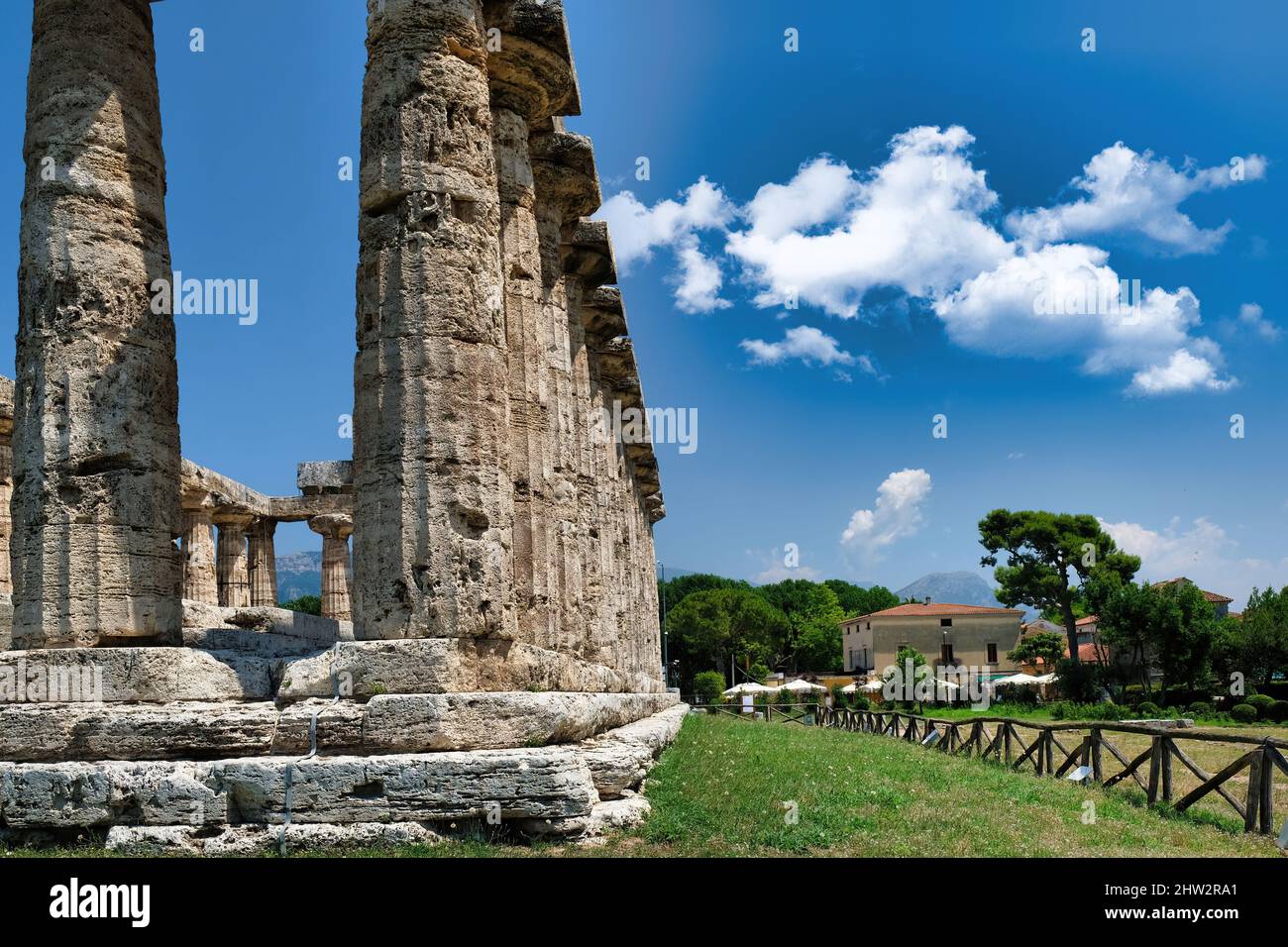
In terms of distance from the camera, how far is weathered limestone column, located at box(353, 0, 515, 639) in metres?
8.54

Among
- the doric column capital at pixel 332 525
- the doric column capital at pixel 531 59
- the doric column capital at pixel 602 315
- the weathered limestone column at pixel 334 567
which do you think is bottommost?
the weathered limestone column at pixel 334 567

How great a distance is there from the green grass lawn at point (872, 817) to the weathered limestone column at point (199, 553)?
505 inches

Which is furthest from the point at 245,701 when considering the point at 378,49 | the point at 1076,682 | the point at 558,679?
the point at 1076,682

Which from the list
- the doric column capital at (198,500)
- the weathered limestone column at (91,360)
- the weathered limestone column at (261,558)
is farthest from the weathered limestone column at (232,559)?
the weathered limestone column at (91,360)

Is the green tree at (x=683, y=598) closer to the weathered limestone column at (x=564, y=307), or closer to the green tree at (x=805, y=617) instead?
the green tree at (x=805, y=617)

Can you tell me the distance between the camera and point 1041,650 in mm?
68750

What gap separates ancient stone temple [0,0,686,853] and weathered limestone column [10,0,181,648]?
0.9 inches

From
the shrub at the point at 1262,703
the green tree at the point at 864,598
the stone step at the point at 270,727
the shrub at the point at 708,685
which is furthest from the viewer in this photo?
the green tree at the point at 864,598

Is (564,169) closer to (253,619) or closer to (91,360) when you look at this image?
(91,360)

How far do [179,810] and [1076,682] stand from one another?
162 feet

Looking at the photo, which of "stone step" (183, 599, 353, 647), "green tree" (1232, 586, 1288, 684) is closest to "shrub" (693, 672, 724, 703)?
"green tree" (1232, 586, 1288, 684)

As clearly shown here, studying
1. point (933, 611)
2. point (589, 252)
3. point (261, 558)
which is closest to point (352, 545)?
point (589, 252)

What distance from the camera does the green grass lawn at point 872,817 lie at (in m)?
7.62

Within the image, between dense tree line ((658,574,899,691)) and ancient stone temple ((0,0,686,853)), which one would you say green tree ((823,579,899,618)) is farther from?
ancient stone temple ((0,0,686,853))
